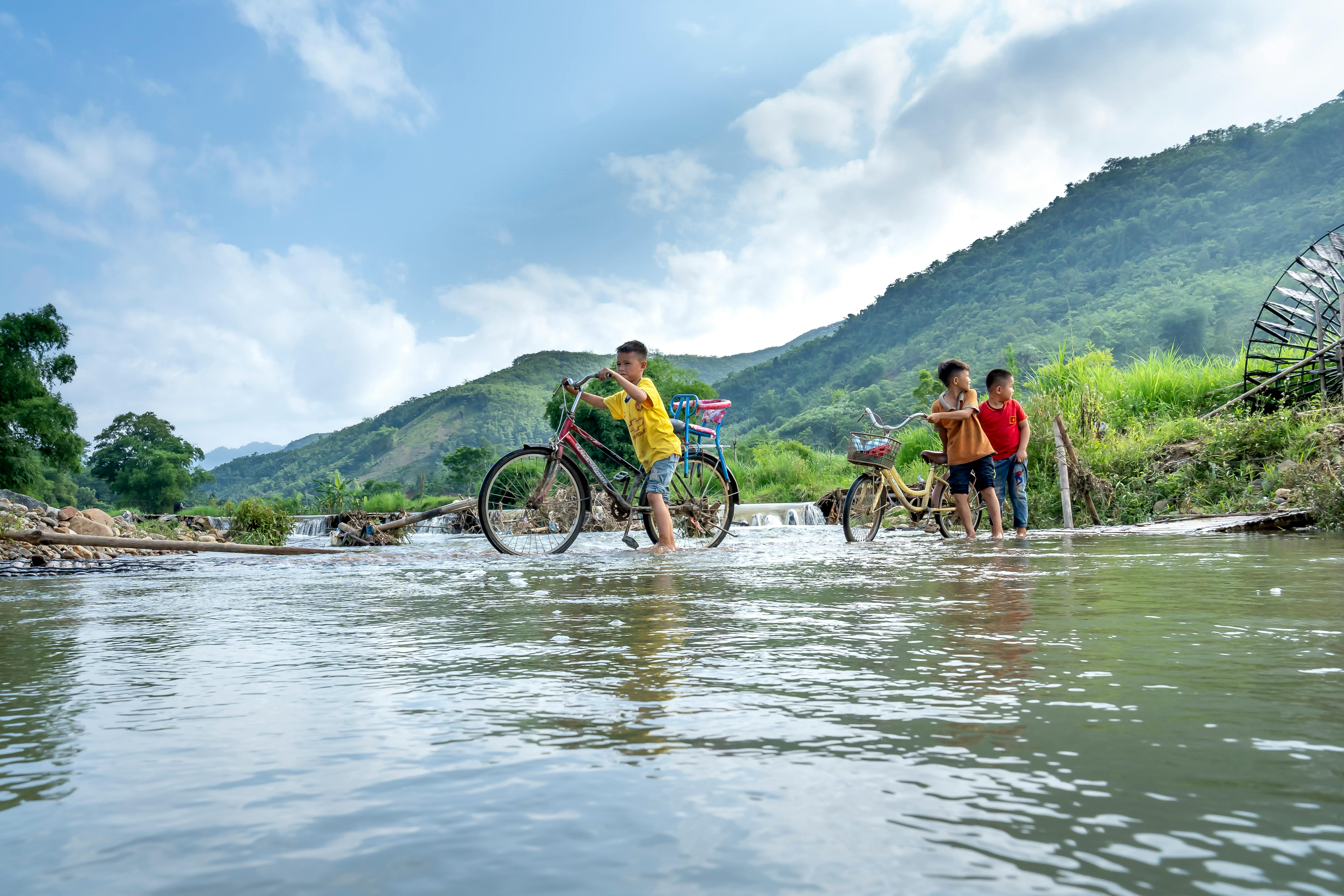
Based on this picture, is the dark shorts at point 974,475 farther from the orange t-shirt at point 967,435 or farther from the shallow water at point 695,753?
the shallow water at point 695,753

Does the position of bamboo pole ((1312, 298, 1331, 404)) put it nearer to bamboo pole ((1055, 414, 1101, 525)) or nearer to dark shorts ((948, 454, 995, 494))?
bamboo pole ((1055, 414, 1101, 525))

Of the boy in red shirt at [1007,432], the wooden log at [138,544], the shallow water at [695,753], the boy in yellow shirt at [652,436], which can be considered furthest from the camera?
the boy in red shirt at [1007,432]

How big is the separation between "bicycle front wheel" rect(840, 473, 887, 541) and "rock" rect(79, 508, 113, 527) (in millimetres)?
10252

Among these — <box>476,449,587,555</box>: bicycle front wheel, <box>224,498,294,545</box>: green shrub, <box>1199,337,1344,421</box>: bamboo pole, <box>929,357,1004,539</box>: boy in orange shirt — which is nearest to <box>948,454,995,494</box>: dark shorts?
<box>929,357,1004,539</box>: boy in orange shirt

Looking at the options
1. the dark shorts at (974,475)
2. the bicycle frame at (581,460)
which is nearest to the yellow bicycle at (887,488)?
the dark shorts at (974,475)

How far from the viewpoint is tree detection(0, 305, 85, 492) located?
40594mm

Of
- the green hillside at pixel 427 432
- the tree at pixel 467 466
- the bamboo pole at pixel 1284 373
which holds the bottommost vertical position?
the bamboo pole at pixel 1284 373

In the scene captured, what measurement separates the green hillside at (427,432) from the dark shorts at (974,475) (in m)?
97.4

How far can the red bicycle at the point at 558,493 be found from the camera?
7.64 metres

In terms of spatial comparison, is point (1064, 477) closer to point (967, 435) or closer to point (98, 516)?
point (967, 435)

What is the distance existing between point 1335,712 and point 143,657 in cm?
272

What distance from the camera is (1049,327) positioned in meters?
82.7

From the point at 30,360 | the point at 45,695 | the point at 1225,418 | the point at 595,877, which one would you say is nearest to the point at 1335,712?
the point at 595,877

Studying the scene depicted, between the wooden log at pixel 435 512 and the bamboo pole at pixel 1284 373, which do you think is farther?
the bamboo pole at pixel 1284 373
